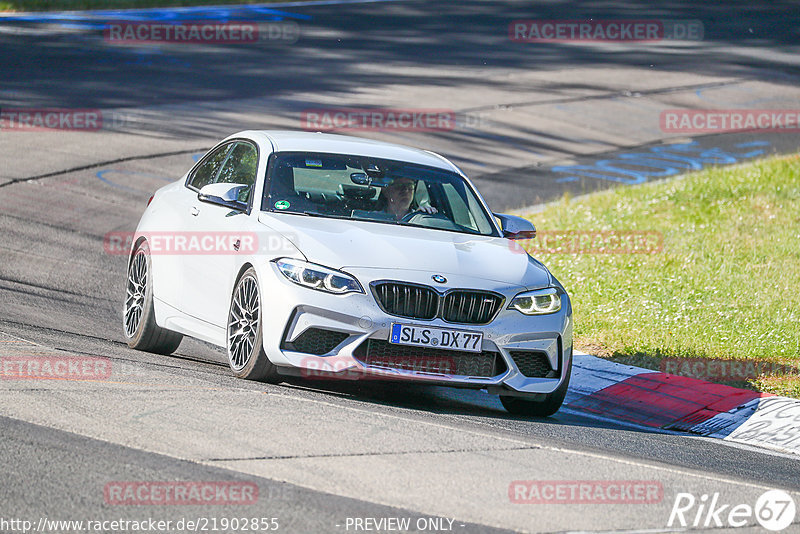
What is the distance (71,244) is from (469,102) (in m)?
13.3

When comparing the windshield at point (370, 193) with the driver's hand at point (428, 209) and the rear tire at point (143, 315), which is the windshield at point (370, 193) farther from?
the rear tire at point (143, 315)

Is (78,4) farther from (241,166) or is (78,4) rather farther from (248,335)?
(248,335)

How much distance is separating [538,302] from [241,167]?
2.53 metres

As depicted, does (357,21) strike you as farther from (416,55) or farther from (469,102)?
(469,102)

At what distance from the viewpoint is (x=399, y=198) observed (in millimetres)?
8945

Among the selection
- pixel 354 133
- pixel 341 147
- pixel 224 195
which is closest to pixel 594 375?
pixel 341 147

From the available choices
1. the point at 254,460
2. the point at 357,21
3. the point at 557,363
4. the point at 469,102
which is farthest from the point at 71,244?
the point at 357,21

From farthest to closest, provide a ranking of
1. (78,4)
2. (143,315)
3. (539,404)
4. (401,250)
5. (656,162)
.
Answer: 1. (78,4)
2. (656,162)
3. (143,315)
4. (539,404)
5. (401,250)

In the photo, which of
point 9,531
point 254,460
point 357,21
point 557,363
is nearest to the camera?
point 9,531

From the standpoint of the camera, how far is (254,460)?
5996 millimetres

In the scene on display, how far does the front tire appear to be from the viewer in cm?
782

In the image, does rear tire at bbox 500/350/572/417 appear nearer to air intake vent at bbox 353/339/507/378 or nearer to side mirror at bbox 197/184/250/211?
air intake vent at bbox 353/339/507/378

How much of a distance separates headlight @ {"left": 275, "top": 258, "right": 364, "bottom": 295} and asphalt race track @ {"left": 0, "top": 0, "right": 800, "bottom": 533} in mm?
678

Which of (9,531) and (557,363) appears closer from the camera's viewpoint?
(9,531)
